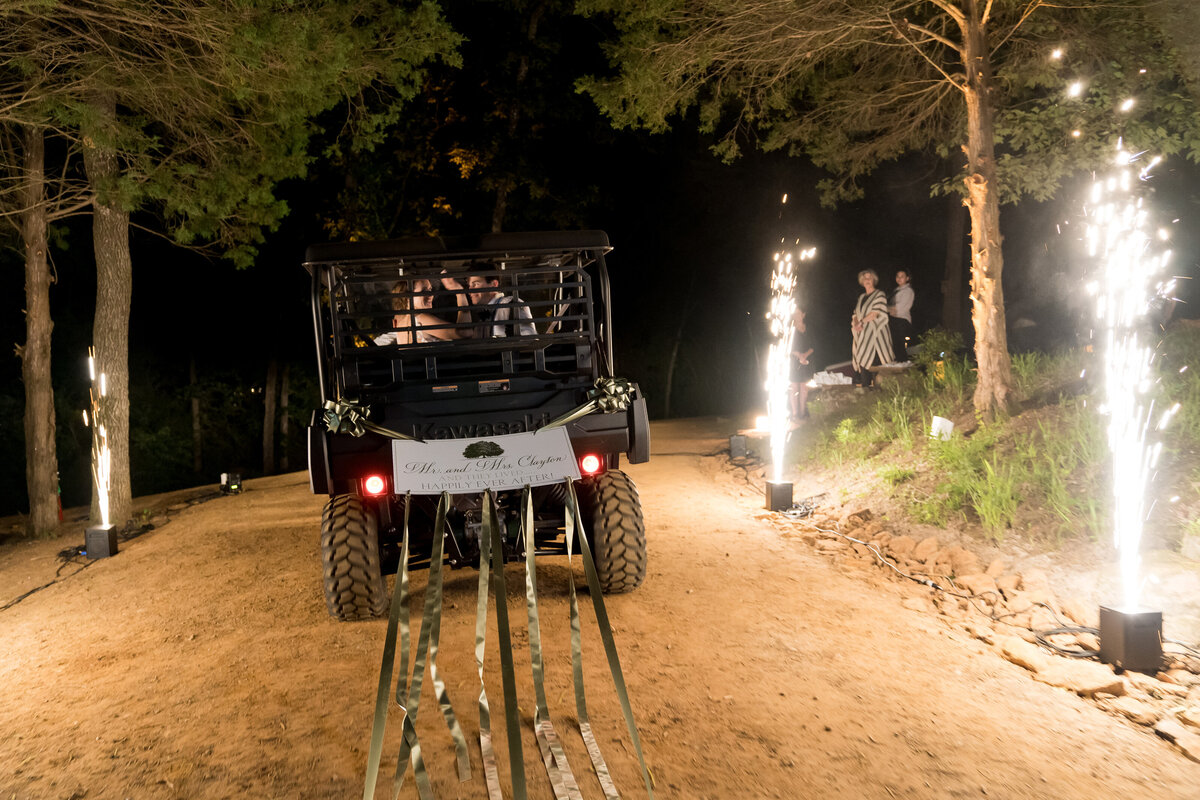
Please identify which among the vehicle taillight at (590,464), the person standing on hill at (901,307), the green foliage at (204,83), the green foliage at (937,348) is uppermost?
the green foliage at (204,83)

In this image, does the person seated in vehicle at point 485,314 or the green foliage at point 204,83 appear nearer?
the person seated in vehicle at point 485,314

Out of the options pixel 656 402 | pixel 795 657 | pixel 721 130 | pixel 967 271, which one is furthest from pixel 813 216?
pixel 795 657

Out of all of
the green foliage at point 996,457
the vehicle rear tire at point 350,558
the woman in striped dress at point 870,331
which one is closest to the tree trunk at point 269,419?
the woman in striped dress at point 870,331

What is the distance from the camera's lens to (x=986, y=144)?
883 cm

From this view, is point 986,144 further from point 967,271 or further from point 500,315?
point 967,271

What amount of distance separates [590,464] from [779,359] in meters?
5.20

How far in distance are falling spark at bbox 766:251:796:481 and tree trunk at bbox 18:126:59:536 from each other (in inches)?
340

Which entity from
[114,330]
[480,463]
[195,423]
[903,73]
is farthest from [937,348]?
[195,423]

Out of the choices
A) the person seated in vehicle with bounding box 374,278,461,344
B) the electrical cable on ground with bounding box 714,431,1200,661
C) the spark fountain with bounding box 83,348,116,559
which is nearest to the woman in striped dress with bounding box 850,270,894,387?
the electrical cable on ground with bounding box 714,431,1200,661

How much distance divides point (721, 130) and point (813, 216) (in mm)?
5033

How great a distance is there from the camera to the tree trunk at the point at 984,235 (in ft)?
28.4

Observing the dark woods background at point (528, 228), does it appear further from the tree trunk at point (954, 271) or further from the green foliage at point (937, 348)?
the green foliage at point (937, 348)

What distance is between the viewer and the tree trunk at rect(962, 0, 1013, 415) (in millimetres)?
8656

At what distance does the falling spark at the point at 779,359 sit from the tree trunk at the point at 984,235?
→ 2150 millimetres
